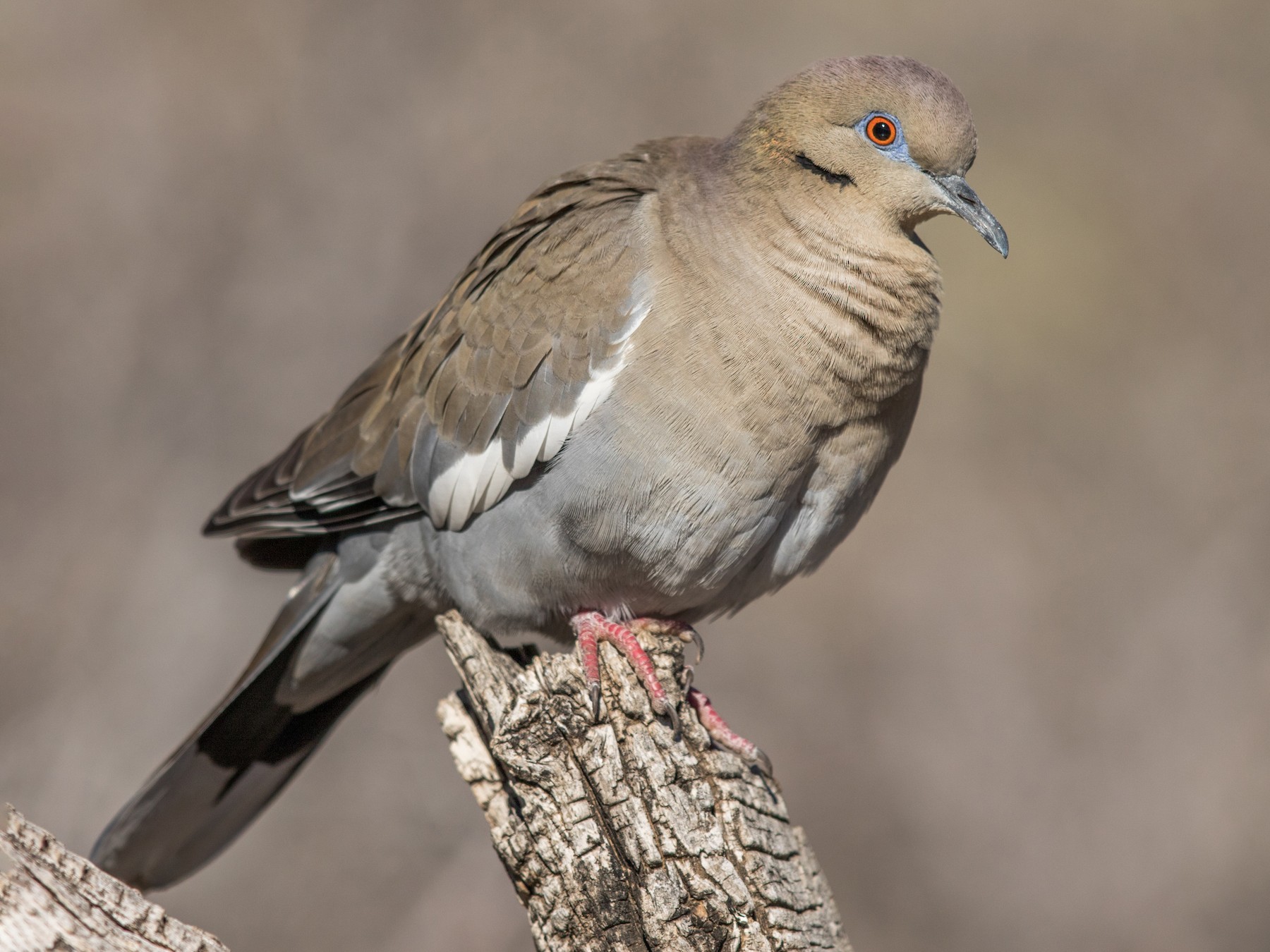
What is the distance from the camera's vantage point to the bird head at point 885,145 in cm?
335

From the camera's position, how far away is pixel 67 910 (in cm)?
231

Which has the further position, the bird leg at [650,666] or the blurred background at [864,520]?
the blurred background at [864,520]

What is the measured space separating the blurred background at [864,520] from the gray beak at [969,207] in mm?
4194

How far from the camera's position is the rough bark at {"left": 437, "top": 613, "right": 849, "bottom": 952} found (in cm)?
289

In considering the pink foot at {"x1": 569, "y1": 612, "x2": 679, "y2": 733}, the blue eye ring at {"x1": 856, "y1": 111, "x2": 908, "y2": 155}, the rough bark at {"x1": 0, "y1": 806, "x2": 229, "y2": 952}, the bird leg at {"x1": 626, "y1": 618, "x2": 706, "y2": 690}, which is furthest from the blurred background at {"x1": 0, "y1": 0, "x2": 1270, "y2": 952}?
the blue eye ring at {"x1": 856, "y1": 111, "x2": 908, "y2": 155}

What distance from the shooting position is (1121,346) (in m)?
8.21

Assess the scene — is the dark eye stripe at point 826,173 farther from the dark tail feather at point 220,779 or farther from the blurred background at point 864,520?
the blurred background at point 864,520

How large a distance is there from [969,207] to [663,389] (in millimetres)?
1034

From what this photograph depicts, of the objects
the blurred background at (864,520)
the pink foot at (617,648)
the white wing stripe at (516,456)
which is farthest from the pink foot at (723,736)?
the blurred background at (864,520)

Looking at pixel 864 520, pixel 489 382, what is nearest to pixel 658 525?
pixel 489 382

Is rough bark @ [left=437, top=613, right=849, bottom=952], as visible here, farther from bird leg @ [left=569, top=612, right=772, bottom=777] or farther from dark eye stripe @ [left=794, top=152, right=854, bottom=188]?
dark eye stripe @ [left=794, top=152, right=854, bottom=188]

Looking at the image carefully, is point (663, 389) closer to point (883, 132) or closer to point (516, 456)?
point (516, 456)

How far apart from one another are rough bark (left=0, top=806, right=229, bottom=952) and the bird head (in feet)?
8.30

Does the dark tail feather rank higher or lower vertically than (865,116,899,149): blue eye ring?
lower
